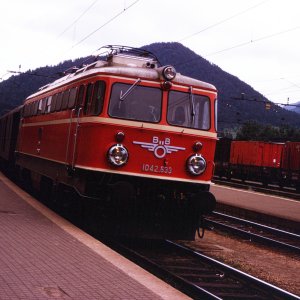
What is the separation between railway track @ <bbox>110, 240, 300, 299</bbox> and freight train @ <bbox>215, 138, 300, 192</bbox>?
82.5 feet

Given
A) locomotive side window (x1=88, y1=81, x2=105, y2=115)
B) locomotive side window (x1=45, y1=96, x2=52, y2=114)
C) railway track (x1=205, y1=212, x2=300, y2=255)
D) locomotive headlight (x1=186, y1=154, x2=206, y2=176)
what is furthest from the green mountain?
locomotive headlight (x1=186, y1=154, x2=206, y2=176)

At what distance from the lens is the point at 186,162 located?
10.1m

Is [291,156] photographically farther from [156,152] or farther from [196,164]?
[156,152]

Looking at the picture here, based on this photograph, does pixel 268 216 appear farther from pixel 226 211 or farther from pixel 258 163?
pixel 258 163

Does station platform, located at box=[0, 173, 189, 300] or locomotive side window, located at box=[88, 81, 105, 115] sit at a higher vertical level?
locomotive side window, located at box=[88, 81, 105, 115]

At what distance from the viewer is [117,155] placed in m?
9.62

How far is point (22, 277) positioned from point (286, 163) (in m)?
31.4

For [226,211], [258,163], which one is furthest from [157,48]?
[226,211]

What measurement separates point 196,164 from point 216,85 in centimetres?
9780

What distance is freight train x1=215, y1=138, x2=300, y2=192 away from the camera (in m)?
35.2

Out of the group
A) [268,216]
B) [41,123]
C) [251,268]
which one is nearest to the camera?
[251,268]

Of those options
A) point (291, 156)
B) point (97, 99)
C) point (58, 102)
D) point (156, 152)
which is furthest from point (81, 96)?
point (291, 156)

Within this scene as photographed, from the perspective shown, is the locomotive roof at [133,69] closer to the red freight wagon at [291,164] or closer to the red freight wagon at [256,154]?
the red freight wagon at [291,164]

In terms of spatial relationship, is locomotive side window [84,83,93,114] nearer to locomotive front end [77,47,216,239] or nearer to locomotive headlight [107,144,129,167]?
locomotive front end [77,47,216,239]
